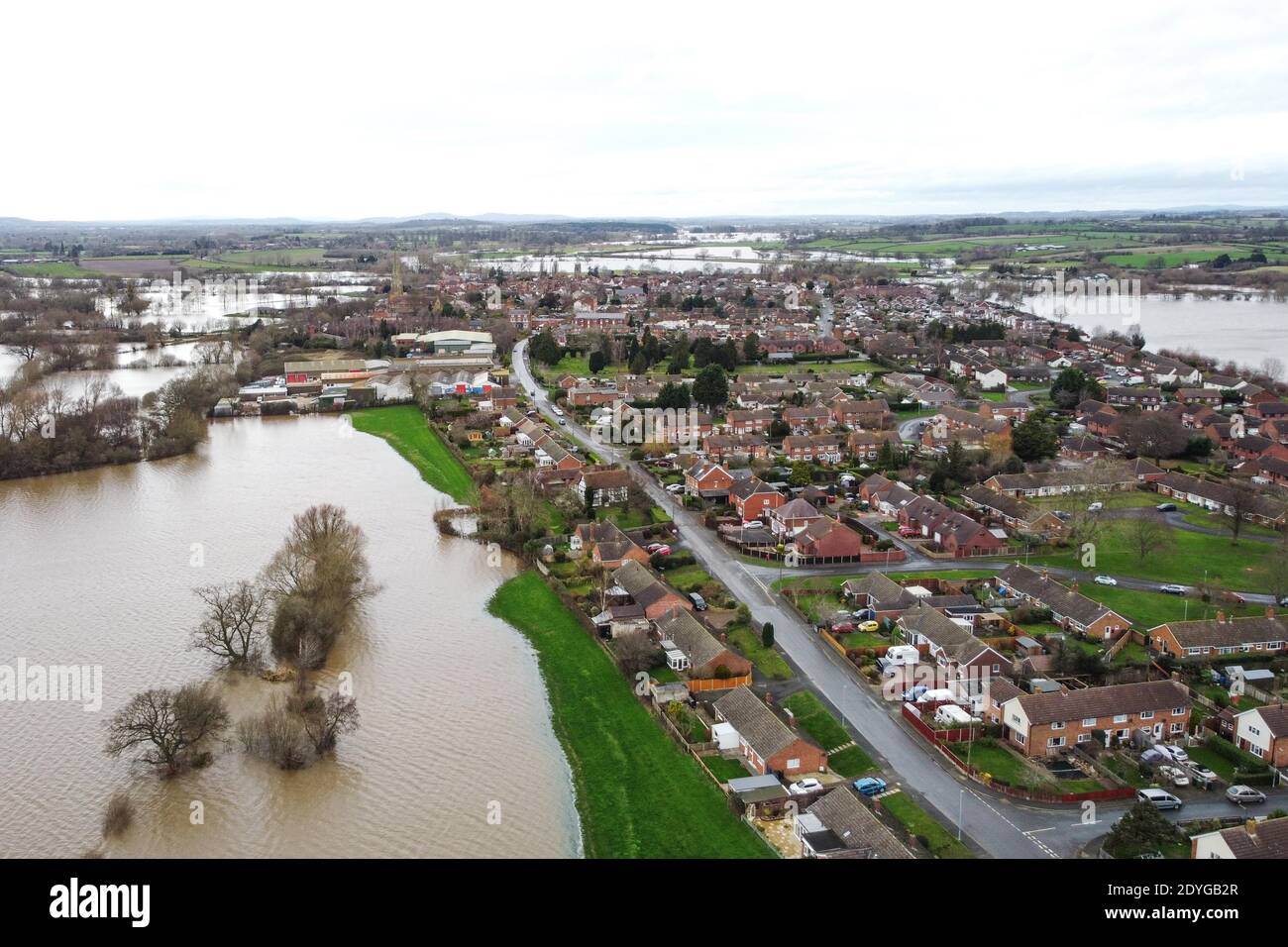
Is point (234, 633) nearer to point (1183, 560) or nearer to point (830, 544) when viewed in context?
point (830, 544)

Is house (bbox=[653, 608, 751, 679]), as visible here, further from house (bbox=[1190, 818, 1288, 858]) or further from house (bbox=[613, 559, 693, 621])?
house (bbox=[1190, 818, 1288, 858])

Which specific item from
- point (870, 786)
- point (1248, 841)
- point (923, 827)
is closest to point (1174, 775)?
point (1248, 841)

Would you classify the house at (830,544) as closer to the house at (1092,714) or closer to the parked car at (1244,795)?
the house at (1092,714)

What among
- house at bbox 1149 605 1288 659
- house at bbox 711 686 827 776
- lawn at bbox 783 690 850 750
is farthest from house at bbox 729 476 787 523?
house at bbox 711 686 827 776

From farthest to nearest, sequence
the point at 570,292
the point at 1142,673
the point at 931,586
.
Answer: the point at 570,292 < the point at 931,586 < the point at 1142,673
